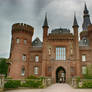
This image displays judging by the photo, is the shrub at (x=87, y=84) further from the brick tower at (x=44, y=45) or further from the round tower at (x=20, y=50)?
the round tower at (x=20, y=50)

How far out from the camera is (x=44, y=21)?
39.4 metres

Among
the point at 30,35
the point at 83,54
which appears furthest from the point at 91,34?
the point at 30,35

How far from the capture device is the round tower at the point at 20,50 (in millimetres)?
35375

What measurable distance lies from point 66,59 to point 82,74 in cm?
588

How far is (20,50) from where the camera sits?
36812 mm

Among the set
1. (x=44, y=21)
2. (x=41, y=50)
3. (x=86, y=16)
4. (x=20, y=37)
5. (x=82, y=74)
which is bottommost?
(x=82, y=74)

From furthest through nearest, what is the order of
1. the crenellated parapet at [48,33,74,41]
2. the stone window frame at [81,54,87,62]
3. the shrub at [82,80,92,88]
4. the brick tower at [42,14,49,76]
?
the crenellated parapet at [48,33,74,41] → the stone window frame at [81,54,87,62] → the brick tower at [42,14,49,76] → the shrub at [82,80,92,88]

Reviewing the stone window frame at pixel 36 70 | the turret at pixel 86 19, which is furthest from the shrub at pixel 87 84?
the turret at pixel 86 19

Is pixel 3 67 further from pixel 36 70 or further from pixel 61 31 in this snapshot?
pixel 61 31

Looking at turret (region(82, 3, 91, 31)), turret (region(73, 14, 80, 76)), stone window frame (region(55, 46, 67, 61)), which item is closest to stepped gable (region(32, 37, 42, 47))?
stone window frame (region(55, 46, 67, 61))

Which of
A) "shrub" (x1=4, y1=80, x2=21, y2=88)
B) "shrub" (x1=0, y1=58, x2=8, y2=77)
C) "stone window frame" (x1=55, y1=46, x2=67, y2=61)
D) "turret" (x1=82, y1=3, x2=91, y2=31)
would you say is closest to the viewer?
"shrub" (x1=4, y1=80, x2=21, y2=88)

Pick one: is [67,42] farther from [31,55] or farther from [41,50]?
[31,55]

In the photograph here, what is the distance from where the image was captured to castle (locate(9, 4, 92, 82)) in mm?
35375

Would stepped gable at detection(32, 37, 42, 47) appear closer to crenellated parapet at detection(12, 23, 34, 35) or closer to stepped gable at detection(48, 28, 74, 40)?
crenellated parapet at detection(12, 23, 34, 35)
